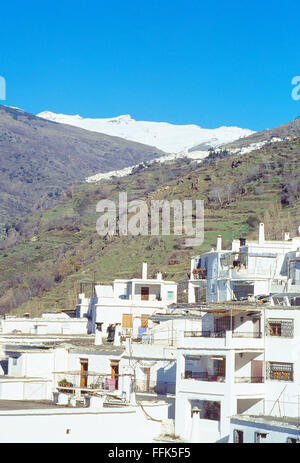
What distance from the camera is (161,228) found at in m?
104

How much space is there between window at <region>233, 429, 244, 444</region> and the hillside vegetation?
1731 inches

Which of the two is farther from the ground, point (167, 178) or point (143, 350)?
point (167, 178)

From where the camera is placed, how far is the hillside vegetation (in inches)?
3538

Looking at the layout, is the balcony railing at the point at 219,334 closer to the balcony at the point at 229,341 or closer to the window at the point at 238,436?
the balcony at the point at 229,341

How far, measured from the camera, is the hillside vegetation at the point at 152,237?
8988cm

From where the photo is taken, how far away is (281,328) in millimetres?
A: 30250

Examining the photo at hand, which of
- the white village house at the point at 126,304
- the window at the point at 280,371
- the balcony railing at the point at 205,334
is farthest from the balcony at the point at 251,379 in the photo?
the white village house at the point at 126,304

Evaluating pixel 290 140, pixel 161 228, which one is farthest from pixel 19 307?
pixel 290 140

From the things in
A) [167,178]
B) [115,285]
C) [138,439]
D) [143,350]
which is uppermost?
[167,178]

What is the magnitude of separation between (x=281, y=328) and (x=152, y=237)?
72.3m

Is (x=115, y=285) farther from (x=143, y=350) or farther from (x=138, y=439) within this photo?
(x=138, y=439)

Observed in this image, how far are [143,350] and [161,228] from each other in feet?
229

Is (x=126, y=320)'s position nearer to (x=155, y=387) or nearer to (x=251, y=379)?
(x=155, y=387)
